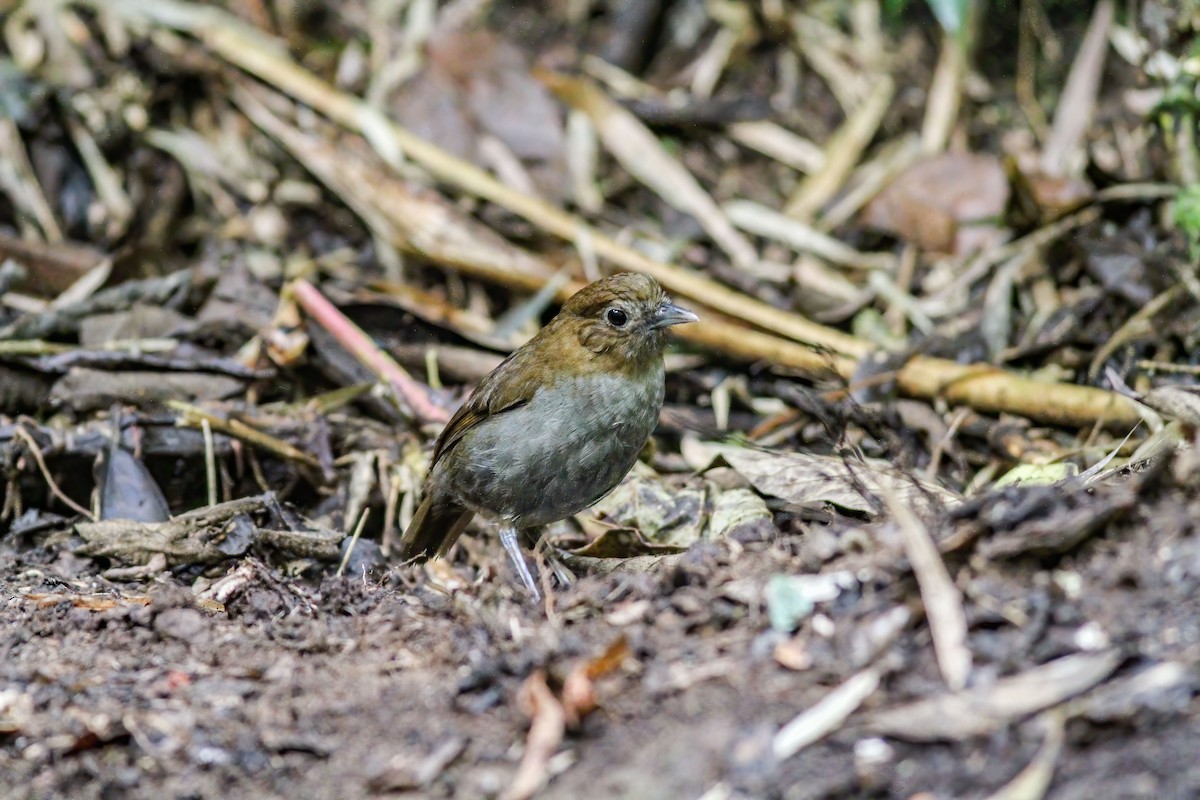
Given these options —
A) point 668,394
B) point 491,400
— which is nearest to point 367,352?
point 491,400

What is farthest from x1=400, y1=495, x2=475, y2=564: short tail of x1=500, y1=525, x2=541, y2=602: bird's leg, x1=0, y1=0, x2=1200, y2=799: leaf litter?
x1=500, y1=525, x2=541, y2=602: bird's leg

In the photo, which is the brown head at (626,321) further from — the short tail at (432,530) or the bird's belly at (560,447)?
the short tail at (432,530)

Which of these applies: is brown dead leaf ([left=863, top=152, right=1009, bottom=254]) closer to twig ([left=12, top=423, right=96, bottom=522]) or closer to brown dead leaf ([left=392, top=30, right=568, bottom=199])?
brown dead leaf ([left=392, top=30, right=568, bottom=199])

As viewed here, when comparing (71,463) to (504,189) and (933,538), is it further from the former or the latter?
(933,538)

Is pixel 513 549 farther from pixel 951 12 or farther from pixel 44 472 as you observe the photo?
pixel 951 12

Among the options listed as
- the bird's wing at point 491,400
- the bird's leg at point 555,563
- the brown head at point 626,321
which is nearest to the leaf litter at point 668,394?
the bird's leg at point 555,563

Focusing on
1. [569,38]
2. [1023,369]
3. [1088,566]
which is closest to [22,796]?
[1088,566]

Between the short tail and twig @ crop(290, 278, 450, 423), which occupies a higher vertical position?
twig @ crop(290, 278, 450, 423)
